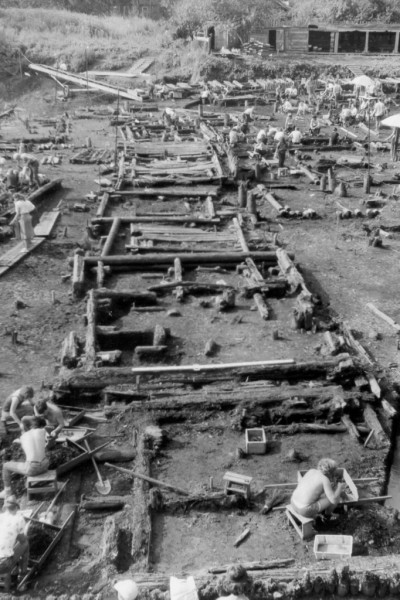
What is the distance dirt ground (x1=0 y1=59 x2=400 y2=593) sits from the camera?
852 cm

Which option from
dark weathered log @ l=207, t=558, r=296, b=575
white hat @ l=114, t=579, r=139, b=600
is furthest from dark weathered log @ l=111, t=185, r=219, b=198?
white hat @ l=114, t=579, r=139, b=600

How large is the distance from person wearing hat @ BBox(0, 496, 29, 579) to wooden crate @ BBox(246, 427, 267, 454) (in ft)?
A: 12.9

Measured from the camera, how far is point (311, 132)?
34.6 metres

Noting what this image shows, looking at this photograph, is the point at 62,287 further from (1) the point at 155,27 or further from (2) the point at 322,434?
(1) the point at 155,27

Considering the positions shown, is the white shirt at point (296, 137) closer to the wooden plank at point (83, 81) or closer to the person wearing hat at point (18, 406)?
the wooden plank at point (83, 81)

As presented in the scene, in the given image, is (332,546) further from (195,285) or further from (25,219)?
(25,219)

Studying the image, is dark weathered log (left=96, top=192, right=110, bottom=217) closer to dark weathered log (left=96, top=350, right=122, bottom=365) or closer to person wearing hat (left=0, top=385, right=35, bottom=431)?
dark weathered log (left=96, top=350, right=122, bottom=365)

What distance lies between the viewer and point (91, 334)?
44.3ft

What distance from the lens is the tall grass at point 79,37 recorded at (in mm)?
53312

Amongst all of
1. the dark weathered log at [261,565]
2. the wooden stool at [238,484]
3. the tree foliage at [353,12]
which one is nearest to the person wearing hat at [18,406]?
the wooden stool at [238,484]

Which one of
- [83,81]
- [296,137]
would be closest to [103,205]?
[296,137]

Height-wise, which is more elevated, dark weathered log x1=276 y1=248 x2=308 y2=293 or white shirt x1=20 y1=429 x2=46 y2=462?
dark weathered log x1=276 y1=248 x2=308 y2=293

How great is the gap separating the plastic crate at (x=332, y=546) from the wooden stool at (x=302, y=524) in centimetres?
28

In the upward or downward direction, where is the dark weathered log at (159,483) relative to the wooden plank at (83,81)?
downward
